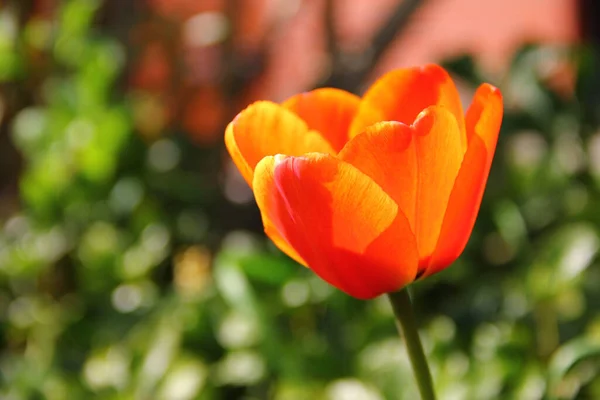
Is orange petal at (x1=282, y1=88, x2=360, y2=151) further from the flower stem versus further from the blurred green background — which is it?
the blurred green background

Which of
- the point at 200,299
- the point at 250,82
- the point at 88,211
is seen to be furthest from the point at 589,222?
the point at 250,82

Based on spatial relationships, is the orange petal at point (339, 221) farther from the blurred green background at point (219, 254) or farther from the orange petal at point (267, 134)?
the blurred green background at point (219, 254)

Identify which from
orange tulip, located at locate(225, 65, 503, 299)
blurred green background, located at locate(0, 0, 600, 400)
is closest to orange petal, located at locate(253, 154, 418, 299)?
orange tulip, located at locate(225, 65, 503, 299)

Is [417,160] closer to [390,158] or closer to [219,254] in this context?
[390,158]

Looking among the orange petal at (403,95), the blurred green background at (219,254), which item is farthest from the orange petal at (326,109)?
the blurred green background at (219,254)

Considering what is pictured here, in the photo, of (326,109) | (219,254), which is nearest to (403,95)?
(326,109)

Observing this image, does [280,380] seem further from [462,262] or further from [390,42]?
[390,42]
